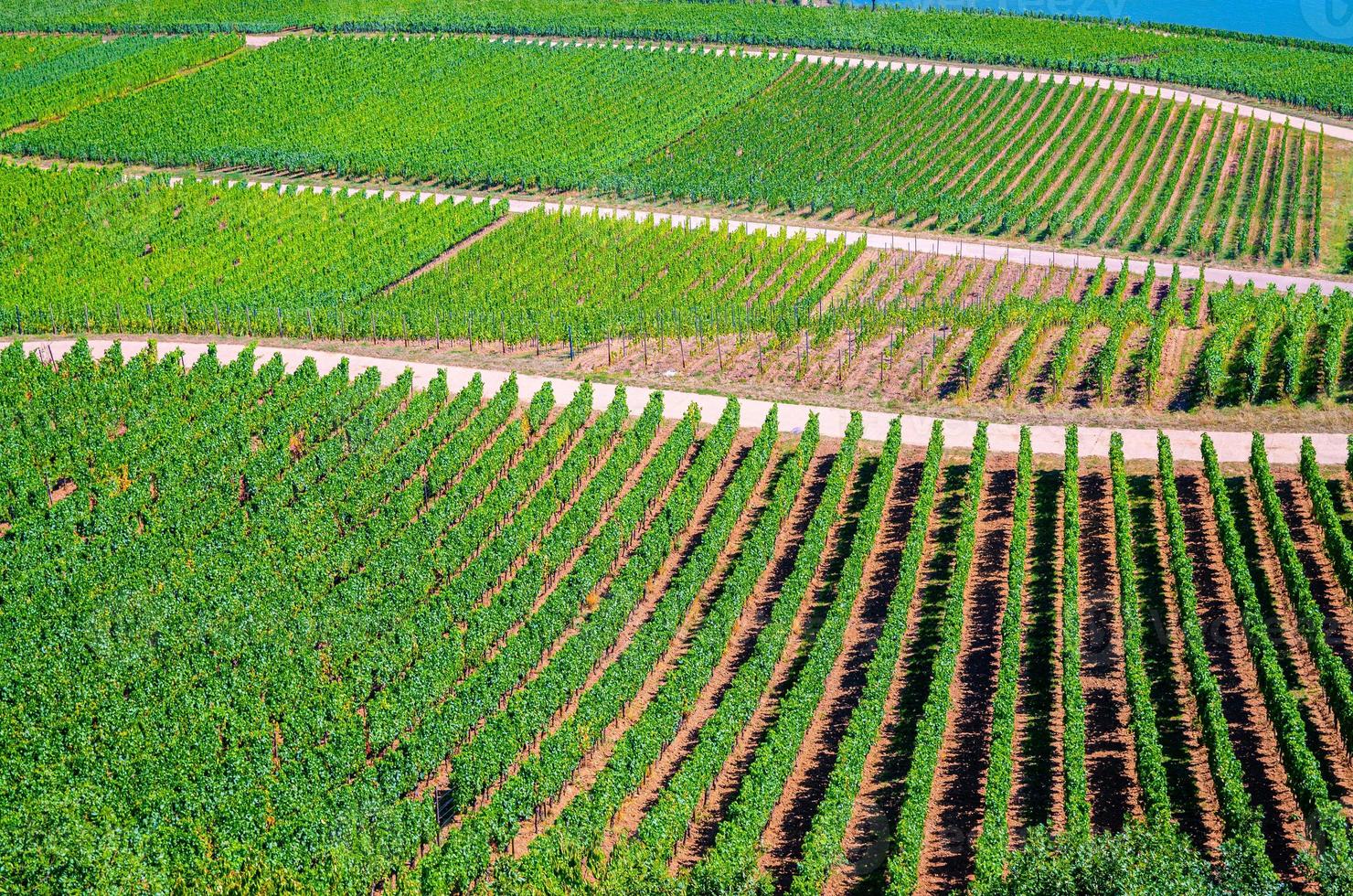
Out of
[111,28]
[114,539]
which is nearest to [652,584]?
[114,539]

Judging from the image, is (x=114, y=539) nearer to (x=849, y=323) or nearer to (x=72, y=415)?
(x=72, y=415)

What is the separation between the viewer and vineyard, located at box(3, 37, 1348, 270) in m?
95.4

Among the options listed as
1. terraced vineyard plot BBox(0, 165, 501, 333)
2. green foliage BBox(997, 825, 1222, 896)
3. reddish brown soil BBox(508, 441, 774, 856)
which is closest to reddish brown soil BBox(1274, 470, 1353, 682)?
green foliage BBox(997, 825, 1222, 896)

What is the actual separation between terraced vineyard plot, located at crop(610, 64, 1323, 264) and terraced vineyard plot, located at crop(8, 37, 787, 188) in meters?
5.94

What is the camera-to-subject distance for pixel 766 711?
146ft

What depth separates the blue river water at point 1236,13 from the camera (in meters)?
176

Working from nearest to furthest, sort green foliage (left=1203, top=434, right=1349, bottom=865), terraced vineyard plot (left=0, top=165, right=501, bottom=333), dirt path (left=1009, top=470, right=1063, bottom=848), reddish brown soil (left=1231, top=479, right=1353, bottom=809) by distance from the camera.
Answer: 1. green foliage (left=1203, top=434, right=1349, bottom=865)
2. dirt path (left=1009, top=470, right=1063, bottom=848)
3. reddish brown soil (left=1231, top=479, right=1353, bottom=809)
4. terraced vineyard plot (left=0, top=165, right=501, bottom=333)

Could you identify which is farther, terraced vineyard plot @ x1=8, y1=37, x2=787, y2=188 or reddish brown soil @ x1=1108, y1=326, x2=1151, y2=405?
terraced vineyard plot @ x1=8, y1=37, x2=787, y2=188

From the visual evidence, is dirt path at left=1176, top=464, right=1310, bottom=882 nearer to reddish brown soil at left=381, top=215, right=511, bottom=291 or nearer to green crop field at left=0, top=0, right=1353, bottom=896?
green crop field at left=0, top=0, right=1353, bottom=896

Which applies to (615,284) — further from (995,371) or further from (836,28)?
(836,28)

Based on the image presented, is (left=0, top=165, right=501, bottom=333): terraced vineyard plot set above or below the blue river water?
below

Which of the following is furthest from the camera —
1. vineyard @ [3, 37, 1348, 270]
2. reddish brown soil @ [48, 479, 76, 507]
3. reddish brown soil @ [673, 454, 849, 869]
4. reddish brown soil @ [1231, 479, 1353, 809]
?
vineyard @ [3, 37, 1348, 270]

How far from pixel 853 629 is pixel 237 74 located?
101426 mm

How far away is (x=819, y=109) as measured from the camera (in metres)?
Result: 118
